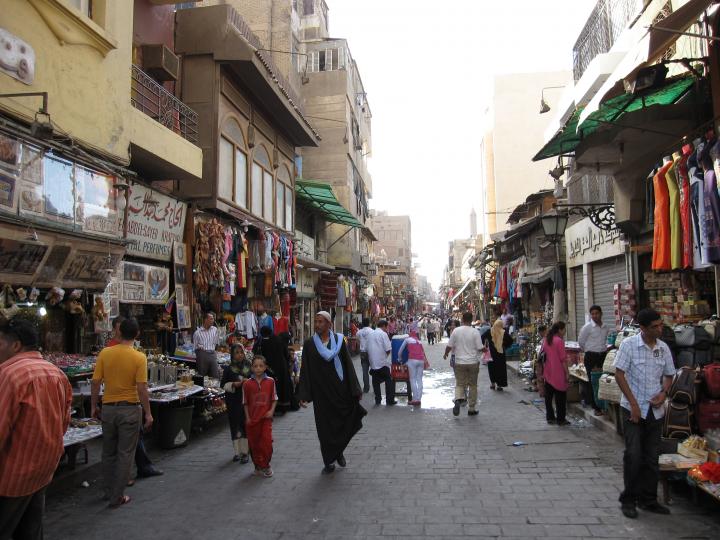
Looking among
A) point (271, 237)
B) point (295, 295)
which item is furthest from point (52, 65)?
point (295, 295)

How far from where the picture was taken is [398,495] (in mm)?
5621

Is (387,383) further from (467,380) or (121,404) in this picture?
(121,404)

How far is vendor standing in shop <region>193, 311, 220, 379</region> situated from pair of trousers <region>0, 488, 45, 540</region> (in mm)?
6751

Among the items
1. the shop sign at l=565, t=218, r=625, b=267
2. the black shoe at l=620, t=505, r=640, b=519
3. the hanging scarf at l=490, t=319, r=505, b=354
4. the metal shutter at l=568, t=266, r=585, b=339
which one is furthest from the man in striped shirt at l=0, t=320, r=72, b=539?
the metal shutter at l=568, t=266, r=585, b=339

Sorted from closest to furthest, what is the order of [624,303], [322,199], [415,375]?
[624,303] → [415,375] → [322,199]

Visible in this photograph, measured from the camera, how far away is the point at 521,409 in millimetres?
10773

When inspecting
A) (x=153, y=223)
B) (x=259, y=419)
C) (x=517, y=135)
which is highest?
(x=517, y=135)

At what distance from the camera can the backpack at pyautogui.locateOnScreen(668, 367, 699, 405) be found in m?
5.59

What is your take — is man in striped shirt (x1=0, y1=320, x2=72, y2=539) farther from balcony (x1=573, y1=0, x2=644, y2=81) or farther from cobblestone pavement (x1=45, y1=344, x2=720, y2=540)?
balcony (x1=573, y1=0, x2=644, y2=81)

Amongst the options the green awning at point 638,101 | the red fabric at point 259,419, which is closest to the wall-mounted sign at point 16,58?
the red fabric at point 259,419

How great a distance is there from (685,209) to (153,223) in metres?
8.27

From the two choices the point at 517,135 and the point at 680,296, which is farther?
the point at 517,135

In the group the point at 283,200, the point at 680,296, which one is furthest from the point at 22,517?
the point at 283,200

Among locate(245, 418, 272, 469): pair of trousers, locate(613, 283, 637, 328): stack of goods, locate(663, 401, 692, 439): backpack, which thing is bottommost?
locate(245, 418, 272, 469): pair of trousers
